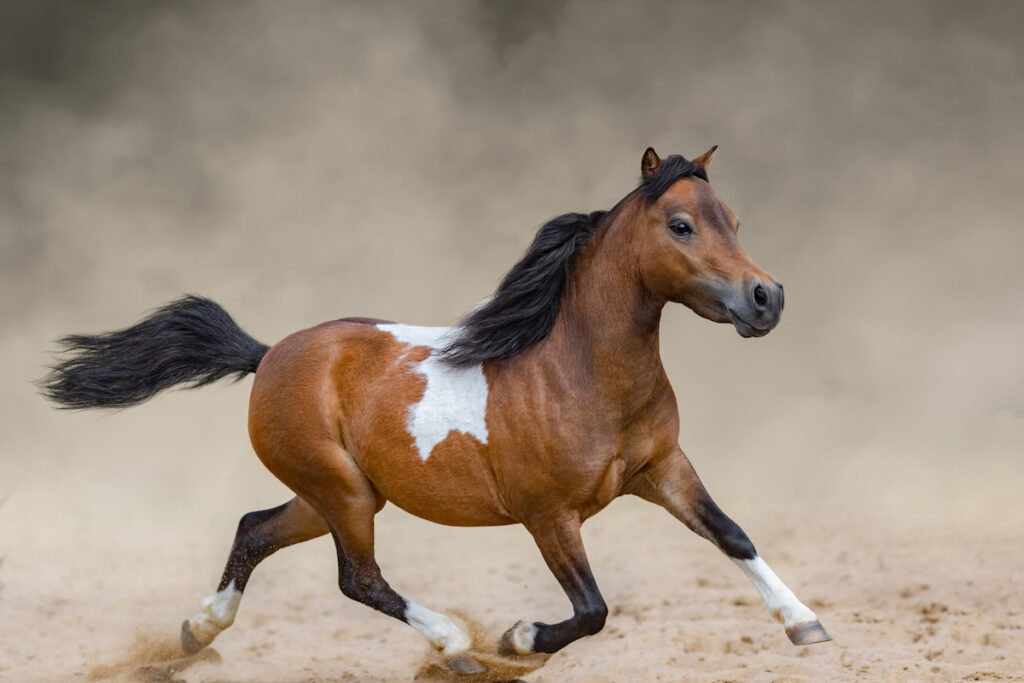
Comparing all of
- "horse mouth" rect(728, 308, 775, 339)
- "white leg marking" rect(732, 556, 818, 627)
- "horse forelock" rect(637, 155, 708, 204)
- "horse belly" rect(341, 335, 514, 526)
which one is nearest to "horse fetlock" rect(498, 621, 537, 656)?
"horse belly" rect(341, 335, 514, 526)

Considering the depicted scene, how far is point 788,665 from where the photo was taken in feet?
15.8

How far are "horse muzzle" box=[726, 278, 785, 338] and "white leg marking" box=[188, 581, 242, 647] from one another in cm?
250

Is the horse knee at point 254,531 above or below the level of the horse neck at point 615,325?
below

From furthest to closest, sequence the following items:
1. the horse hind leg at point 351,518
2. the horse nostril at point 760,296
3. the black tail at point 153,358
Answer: the black tail at point 153,358
the horse hind leg at point 351,518
the horse nostril at point 760,296

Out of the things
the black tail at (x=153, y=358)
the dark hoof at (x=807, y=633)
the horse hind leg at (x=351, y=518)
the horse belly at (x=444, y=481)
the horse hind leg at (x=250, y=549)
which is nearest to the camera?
the dark hoof at (x=807, y=633)

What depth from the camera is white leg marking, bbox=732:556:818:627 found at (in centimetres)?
341

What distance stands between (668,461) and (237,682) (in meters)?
2.49

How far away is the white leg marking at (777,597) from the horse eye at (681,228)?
1122 mm

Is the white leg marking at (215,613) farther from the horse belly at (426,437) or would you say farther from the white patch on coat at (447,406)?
the white patch on coat at (447,406)

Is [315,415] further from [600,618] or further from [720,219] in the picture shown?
[720,219]

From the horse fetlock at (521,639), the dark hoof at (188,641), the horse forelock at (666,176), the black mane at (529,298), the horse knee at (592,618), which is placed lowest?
the horse fetlock at (521,639)

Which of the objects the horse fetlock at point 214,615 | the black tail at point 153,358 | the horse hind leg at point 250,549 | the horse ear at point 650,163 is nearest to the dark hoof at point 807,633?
the horse ear at point 650,163

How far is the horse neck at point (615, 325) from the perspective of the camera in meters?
3.51

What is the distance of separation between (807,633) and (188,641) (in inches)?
104
